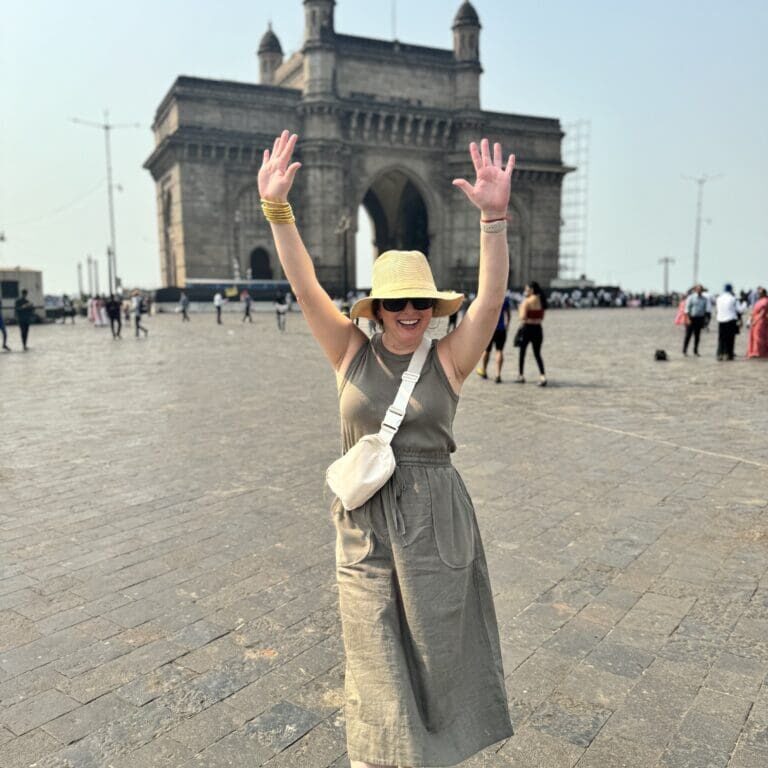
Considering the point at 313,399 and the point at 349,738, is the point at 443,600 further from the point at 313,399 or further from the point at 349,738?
the point at 313,399

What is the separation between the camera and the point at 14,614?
3305mm

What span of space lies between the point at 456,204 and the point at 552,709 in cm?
4340

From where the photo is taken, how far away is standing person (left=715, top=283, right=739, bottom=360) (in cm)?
1380

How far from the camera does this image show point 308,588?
141 inches

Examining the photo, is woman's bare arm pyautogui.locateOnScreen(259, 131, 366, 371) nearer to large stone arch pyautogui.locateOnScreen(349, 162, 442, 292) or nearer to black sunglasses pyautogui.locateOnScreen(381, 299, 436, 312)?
black sunglasses pyautogui.locateOnScreen(381, 299, 436, 312)

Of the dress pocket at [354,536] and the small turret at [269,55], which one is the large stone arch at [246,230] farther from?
the dress pocket at [354,536]

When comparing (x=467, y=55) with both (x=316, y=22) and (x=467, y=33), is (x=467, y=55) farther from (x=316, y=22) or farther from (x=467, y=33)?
(x=316, y=22)

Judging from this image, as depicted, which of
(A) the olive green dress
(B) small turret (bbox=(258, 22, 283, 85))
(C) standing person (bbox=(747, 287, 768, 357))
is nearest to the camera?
(A) the olive green dress

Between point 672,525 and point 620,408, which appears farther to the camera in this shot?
point 620,408

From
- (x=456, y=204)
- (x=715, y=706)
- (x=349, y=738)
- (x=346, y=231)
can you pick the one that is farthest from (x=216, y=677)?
(x=456, y=204)

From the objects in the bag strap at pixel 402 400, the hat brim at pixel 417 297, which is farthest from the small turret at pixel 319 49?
the bag strap at pixel 402 400

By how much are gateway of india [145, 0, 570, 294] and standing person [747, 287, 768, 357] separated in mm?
25220

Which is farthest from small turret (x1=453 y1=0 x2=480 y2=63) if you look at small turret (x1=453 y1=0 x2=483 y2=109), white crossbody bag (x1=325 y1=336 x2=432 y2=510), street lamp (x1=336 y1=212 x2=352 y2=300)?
white crossbody bag (x1=325 y1=336 x2=432 y2=510)

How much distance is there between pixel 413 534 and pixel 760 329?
14.6 m
